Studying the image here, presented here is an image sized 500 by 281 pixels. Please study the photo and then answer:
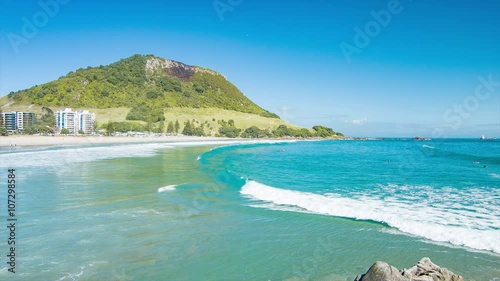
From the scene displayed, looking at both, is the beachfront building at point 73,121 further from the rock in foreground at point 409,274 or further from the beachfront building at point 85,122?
the rock in foreground at point 409,274

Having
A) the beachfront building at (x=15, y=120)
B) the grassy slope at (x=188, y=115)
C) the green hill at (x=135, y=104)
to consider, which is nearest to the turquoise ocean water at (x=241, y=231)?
the green hill at (x=135, y=104)

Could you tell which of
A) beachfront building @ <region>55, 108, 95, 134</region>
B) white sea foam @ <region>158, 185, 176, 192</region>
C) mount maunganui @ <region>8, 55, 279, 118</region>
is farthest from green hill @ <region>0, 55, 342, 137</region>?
white sea foam @ <region>158, 185, 176, 192</region>

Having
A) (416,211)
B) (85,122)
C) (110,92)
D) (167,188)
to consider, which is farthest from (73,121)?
(416,211)

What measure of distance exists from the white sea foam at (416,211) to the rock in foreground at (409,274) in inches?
173

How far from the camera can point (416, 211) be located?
13164mm

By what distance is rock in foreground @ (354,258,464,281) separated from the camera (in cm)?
532

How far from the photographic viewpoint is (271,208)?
14.1 metres

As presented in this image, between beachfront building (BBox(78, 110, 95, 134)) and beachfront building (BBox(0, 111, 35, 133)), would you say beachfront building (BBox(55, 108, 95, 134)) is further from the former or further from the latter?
beachfront building (BBox(0, 111, 35, 133))

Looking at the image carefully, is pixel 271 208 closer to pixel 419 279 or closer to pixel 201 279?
pixel 201 279

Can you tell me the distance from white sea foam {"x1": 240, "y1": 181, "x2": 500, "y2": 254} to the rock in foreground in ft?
14.4

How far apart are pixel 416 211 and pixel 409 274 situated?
8600 millimetres

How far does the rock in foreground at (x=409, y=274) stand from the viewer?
17.4 feet

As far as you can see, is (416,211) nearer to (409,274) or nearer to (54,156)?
(409,274)

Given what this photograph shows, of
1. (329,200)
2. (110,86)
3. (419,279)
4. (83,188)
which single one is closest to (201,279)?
(419,279)
